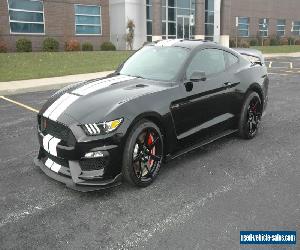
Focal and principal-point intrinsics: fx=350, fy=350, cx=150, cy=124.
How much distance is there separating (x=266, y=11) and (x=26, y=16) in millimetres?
36052

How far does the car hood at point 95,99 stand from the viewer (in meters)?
3.96

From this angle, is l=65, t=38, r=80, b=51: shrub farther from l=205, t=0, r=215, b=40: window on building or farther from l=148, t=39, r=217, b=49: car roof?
l=148, t=39, r=217, b=49: car roof

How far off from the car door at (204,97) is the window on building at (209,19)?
3467cm

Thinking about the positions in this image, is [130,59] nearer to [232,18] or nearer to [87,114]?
[87,114]

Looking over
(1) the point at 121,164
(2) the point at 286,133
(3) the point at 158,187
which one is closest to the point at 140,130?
(1) the point at 121,164

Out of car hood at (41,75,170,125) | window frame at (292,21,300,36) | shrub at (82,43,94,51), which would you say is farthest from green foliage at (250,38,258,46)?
car hood at (41,75,170,125)

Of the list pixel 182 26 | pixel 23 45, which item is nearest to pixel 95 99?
pixel 23 45

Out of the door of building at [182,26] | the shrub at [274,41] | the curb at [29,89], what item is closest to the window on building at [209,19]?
the door of building at [182,26]

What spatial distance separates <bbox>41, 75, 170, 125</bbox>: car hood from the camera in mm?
3961

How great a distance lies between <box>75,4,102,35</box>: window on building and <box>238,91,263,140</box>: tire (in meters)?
25.8

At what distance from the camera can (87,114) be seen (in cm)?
395

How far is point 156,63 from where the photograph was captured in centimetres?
525

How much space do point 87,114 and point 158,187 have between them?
4.18ft

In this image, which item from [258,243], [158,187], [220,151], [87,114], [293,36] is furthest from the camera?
[293,36]
